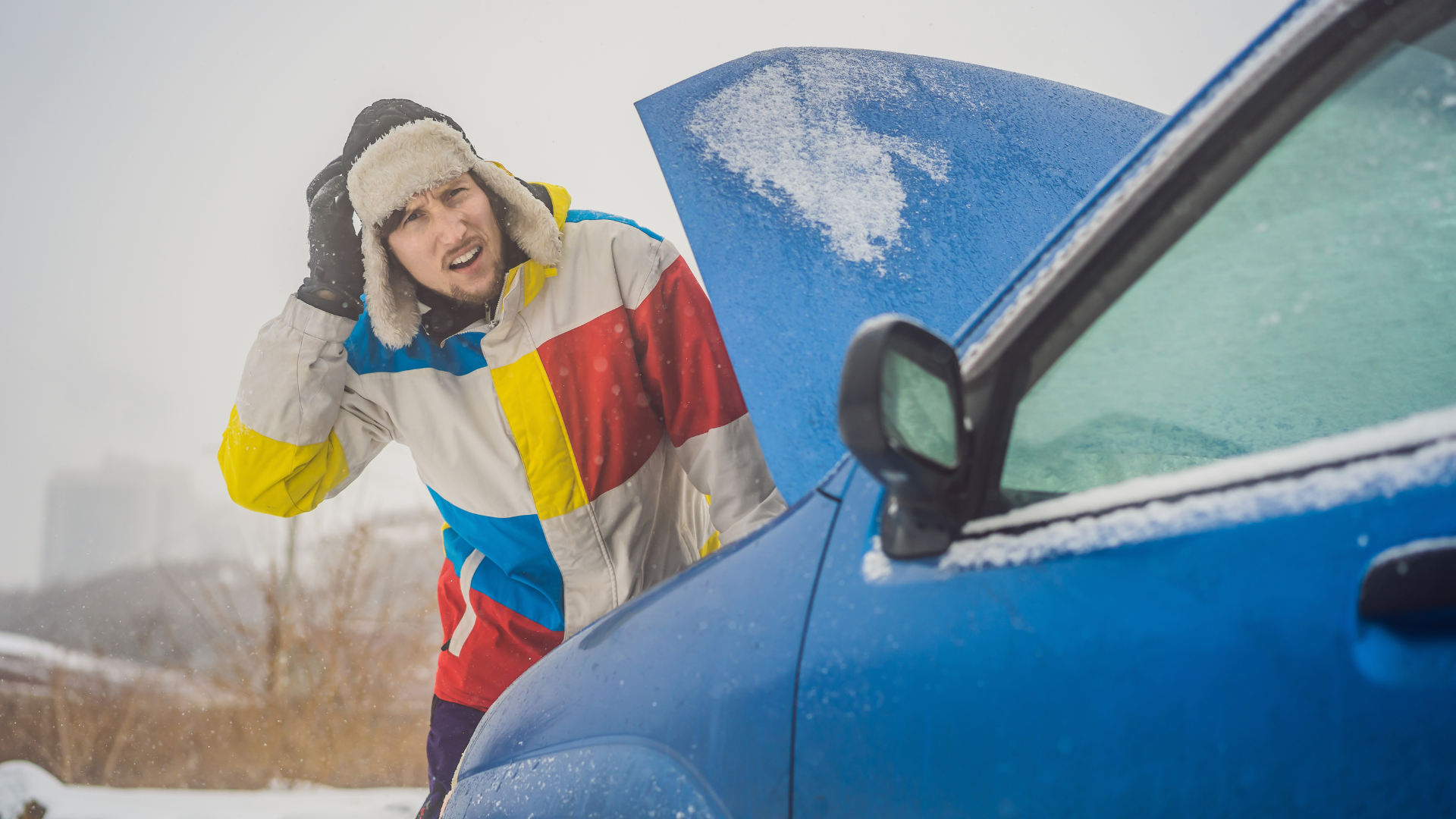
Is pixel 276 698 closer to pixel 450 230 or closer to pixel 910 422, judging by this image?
pixel 450 230

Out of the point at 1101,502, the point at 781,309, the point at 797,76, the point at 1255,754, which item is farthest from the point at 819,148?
the point at 1255,754

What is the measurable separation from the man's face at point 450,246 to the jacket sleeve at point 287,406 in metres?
0.28

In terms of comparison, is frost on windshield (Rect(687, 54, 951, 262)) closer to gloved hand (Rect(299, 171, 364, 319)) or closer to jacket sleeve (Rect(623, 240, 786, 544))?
jacket sleeve (Rect(623, 240, 786, 544))

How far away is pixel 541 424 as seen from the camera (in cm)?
226

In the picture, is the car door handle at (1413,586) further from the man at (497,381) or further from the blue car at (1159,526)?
the man at (497,381)

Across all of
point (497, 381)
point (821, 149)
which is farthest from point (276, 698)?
point (821, 149)

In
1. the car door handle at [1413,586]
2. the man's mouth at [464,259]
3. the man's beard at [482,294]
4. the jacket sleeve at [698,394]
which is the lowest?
the jacket sleeve at [698,394]

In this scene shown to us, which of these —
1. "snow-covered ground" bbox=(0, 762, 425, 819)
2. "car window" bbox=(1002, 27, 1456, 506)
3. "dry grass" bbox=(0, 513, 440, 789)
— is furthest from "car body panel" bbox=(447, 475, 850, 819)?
"dry grass" bbox=(0, 513, 440, 789)

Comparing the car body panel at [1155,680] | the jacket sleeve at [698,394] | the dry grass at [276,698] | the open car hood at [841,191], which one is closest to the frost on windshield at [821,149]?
the open car hood at [841,191]

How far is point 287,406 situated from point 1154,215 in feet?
→ 7.34

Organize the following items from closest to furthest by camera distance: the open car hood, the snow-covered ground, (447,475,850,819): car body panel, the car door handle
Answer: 1. the car door handle
2. (447,475,850,819): car body panel
3. the open car hood
4. the snow-covered ground

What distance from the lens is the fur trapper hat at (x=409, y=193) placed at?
7.18ft

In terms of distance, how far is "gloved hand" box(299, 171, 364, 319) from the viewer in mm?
2297

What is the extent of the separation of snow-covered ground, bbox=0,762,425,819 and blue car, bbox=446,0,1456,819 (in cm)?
538
